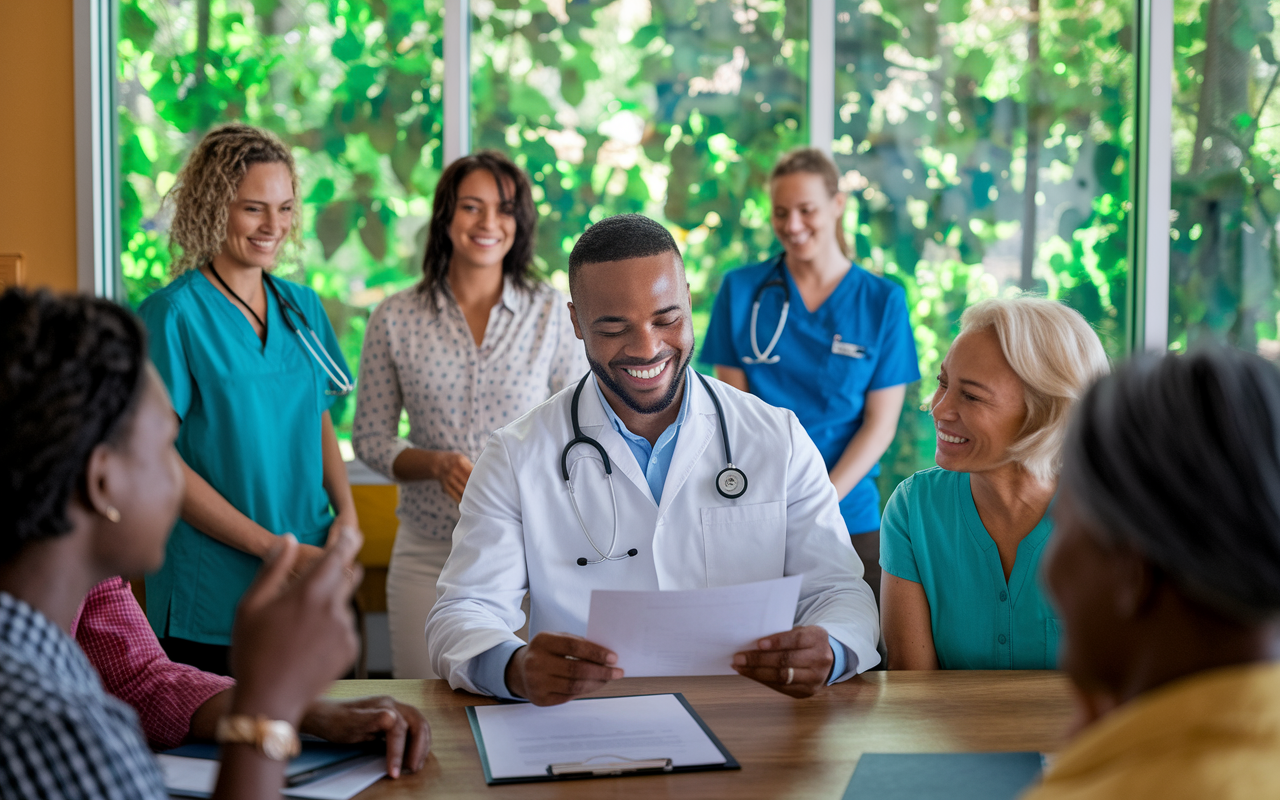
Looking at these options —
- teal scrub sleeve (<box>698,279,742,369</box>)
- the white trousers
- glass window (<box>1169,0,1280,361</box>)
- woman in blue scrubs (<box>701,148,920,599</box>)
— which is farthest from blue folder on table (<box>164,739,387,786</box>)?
glass window (<box>1169,0,1280,361</box>)

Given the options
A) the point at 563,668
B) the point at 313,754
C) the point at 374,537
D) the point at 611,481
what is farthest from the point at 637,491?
the point at 374,537

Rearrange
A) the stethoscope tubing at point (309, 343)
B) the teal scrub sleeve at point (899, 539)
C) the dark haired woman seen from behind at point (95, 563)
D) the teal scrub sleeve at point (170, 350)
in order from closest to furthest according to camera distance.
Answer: the dark haired woman seen from behind at point (95, 563), the teal scrub sleeve at point (899, 539), the teal scrub sleeve at point (170, 350), the stethoscope tubing at point (309, 343)

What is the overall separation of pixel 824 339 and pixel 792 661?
1654mm

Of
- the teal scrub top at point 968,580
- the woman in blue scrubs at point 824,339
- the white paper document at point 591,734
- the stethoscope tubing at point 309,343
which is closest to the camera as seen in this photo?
the white paper document at point 591,734

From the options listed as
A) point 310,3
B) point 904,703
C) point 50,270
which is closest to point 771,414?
point 904,703

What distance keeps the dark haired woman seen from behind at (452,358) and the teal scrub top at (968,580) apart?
1.14 m

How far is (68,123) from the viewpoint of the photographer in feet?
12.2

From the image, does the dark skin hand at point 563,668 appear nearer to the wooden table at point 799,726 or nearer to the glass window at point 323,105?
the wooden table at point 799,726

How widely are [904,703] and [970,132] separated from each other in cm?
A: 274

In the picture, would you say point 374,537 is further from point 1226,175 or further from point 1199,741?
point 1226,175


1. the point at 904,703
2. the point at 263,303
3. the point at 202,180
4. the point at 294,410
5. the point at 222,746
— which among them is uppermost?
the point at 202,180

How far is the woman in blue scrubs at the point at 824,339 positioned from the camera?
9.70ft

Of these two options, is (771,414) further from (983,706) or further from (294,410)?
(294,410)

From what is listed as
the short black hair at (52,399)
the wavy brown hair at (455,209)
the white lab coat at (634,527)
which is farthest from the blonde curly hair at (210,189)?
the short black hair at (52,399)
